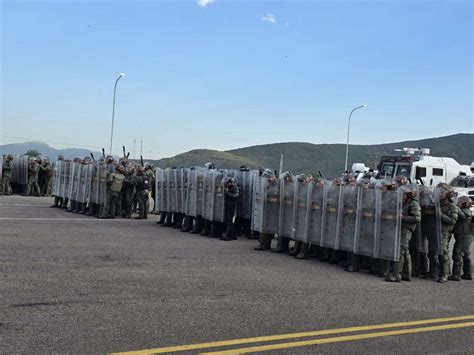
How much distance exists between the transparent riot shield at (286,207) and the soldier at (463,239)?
3.69m

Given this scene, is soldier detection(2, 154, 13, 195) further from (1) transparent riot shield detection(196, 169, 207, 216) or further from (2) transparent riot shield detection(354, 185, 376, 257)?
(2) transparent riot shield detection(354, 185, 376, 257)

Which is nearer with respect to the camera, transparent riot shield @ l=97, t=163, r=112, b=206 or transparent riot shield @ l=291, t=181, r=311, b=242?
transparent riot shield @ l=291, t=181, r=311, b=242

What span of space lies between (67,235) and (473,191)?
1703 cm

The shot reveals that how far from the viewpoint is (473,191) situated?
903 inches

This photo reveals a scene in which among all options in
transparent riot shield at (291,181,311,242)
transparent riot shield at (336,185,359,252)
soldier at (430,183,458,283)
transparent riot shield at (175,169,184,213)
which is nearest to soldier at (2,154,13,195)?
transparent riot shield at (175,169,184,213)

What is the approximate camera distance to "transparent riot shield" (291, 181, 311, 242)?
1262cm

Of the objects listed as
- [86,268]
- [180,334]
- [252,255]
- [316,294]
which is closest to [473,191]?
[252,255]

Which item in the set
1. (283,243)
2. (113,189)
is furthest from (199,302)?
(113,189)

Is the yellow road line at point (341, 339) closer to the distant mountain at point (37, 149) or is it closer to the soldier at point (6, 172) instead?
the soldier at point (6, 172)

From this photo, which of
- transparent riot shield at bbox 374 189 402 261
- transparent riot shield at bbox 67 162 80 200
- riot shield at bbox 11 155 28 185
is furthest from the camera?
riot shield at bbox 11 155 28 185

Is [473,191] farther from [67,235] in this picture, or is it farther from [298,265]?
[67,235]

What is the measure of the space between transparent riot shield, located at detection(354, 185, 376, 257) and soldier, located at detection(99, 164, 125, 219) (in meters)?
9.49

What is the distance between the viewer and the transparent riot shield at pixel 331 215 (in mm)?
11898

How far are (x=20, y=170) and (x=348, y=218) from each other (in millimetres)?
20674
